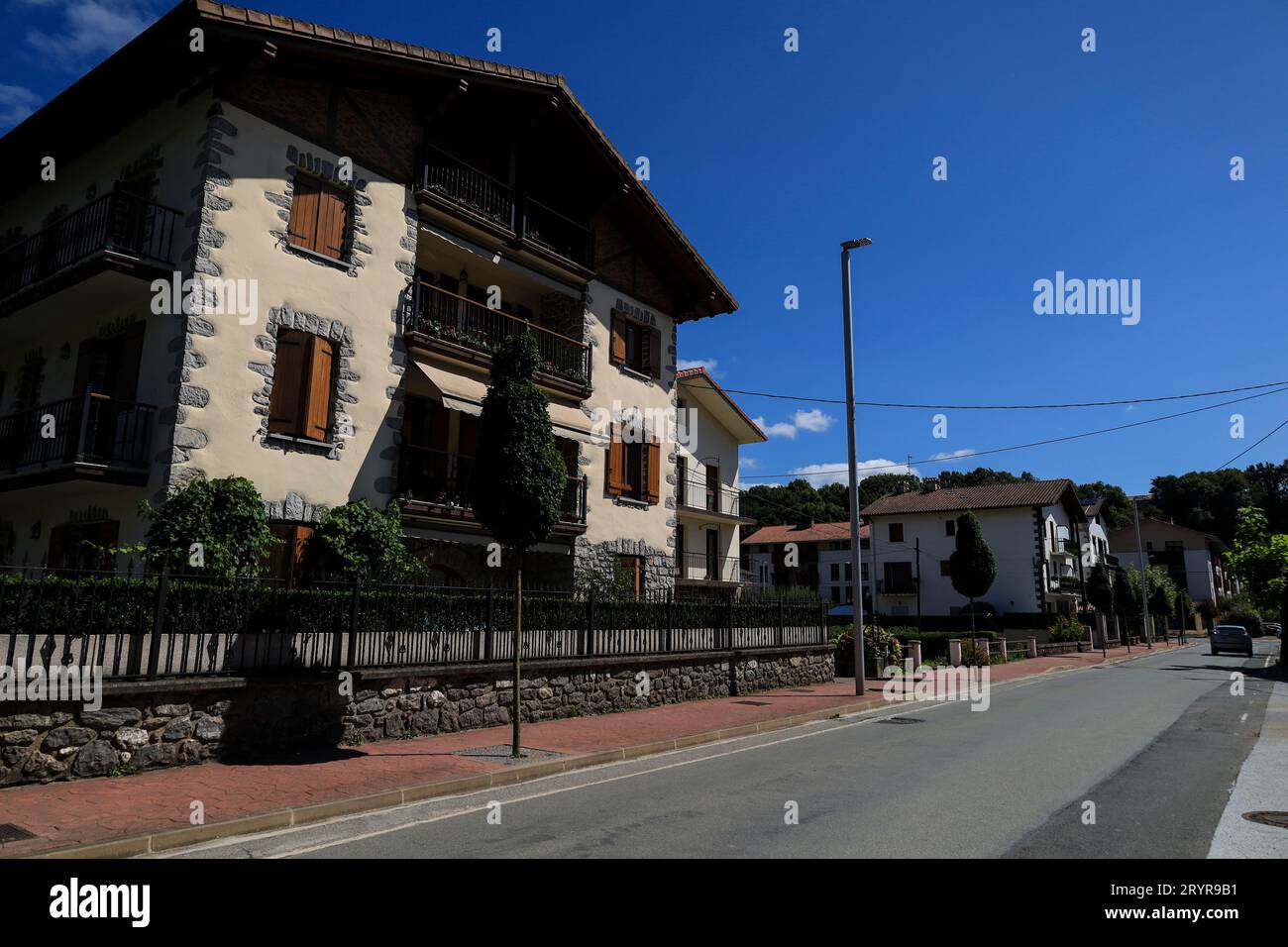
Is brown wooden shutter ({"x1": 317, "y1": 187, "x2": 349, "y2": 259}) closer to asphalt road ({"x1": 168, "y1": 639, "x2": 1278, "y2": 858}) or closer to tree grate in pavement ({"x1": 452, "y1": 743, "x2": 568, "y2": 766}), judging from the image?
tree grate in pavement ({"x1": 452, "y1": 743, "x2": 568, "y2": 766})

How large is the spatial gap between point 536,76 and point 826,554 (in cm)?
5508

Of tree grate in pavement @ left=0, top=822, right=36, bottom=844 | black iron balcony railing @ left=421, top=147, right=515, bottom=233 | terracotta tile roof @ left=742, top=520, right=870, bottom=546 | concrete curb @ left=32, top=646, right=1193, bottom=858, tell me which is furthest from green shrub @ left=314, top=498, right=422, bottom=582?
terracotta tile roof @ left=742, top=520, right=870, bottom=546

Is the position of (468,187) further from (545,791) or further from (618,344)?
(545,791)

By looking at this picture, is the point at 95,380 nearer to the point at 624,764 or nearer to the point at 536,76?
the point at 536,76

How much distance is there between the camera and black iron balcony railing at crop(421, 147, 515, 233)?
59.5ft

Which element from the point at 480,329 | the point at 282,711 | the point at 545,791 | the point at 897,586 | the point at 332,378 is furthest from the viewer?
the point at 897,586

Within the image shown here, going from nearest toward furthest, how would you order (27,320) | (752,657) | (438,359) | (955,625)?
1. (27,320)
2. (438,359)
3. (752,657)
4. (955,625)

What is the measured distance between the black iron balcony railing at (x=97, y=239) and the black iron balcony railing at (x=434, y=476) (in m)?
5.76

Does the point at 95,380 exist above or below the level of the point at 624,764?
above

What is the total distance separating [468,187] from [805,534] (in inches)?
2143

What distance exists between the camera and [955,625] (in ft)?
178

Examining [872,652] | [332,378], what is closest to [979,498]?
[872,652]

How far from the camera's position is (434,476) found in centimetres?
1823
